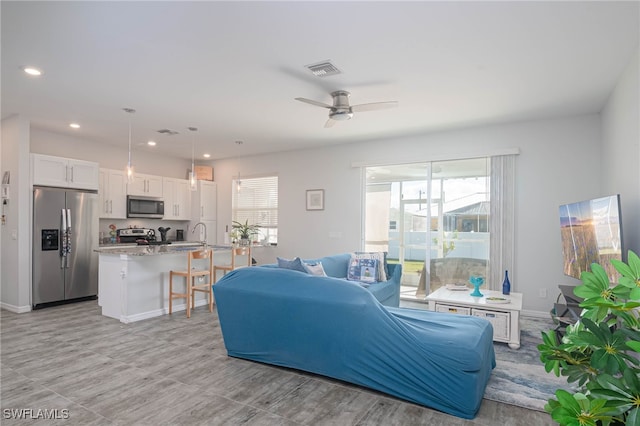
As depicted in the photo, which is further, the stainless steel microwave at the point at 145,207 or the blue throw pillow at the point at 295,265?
the stainless steel microwave at the point at 145,207

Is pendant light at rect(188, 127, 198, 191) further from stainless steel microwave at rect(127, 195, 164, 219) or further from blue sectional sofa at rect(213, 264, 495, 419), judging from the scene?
blue sectional sofa at rect(213, 264, 495, 419)

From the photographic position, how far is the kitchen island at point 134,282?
4555 mm

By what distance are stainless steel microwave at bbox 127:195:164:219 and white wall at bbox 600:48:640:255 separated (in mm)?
6993

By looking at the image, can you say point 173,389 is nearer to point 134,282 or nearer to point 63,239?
point 134,282

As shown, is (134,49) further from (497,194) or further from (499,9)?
(497,194)

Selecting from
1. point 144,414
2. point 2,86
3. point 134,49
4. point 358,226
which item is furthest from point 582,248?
point 2,86

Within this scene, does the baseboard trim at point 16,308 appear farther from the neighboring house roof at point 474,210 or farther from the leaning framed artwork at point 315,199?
the neighboring house roof at point 474,210

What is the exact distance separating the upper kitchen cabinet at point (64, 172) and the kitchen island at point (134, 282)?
1465 millimetres

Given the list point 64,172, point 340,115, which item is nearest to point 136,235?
point 64,172

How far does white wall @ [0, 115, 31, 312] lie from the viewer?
493cm

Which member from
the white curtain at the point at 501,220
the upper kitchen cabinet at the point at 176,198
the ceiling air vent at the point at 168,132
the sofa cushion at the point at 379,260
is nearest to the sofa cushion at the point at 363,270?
the sofa cushion at the point at 379,260

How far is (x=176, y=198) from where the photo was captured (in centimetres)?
750

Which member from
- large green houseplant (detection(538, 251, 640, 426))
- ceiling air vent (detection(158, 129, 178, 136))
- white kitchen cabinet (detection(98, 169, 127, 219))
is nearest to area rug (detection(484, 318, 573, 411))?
large green houseplant (detection(538, 251, 640, 426))

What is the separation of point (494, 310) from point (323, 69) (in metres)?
2.95
